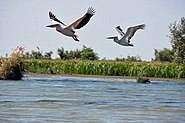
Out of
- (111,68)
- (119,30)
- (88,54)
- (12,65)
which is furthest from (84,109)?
(88,54)

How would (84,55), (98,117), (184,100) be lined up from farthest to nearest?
(84,55) → (184,100) → (98,117)

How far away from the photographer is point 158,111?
837 inches

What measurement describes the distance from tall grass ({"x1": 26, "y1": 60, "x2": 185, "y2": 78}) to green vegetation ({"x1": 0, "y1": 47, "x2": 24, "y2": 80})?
44.6 feet

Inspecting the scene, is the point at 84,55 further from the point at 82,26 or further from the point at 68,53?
the point at 82,26

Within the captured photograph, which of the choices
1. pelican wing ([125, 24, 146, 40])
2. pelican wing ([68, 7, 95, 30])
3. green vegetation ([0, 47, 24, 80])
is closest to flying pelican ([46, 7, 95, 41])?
pelican wing ([68, 7, 95, 30])

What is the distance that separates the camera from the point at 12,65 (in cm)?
3778

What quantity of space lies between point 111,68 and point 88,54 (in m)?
22.1

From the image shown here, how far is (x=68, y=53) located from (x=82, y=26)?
65.6 meters

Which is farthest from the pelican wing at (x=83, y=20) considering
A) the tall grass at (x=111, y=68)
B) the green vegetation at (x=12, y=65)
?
the tall grass at (x=111, y=68)

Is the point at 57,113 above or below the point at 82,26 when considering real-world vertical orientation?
below

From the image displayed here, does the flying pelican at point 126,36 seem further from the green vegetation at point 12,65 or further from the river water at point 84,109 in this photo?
the green vegetation at point 12,65

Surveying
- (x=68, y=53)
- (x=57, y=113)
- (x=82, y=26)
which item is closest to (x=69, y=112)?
(x=57, y=113)

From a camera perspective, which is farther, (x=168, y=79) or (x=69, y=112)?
(x=168, y=79)

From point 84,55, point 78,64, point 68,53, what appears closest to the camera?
point 78,64
